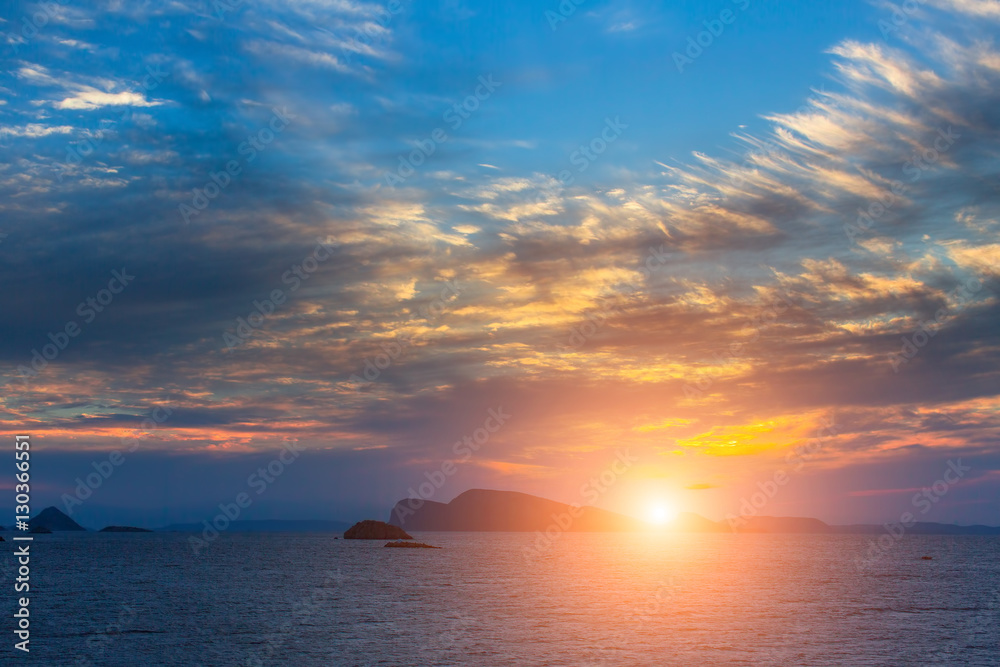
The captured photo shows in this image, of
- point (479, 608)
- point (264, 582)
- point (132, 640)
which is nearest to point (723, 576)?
point (479, 608)

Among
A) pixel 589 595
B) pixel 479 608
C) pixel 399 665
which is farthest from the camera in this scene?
pixel 589 595

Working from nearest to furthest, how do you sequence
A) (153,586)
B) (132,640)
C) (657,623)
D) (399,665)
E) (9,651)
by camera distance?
(399,665) → (9,651) → (132,640) → (657,623) → (153,586)

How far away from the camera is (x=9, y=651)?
5191 centimetres

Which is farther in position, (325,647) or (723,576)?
(723,576)

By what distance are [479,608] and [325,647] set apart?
1092 inches

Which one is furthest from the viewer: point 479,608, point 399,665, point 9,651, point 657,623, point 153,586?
point 153,586

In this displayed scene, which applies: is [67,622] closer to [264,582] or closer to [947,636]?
[264,582]

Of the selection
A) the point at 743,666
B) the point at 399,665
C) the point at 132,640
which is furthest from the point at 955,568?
the point at 132,640

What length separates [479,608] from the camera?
78.9 metres

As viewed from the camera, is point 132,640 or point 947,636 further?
point 947,636

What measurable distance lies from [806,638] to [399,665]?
3571 cm

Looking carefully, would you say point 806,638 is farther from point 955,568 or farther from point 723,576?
point 955,568

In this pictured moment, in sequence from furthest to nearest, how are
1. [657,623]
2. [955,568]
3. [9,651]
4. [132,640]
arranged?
1. [955,568]
2. [657,623]
3. [132,640]
4. [9,651]

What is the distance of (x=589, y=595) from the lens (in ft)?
310
